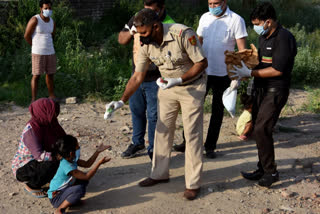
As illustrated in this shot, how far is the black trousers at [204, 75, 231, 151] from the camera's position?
476 cm

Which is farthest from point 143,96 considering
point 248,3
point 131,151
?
point 248,3

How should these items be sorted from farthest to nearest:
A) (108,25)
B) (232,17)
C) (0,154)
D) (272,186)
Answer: (108,25) < (0,154) < (232,17) < (272,186)

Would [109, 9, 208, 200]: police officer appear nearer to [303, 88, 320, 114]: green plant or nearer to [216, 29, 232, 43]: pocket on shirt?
[216, 29, 232, 43]: pocket on shirt

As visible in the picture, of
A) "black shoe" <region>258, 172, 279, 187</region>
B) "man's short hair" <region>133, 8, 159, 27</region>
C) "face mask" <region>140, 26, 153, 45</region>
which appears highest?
"man's short hair" <region>133, 8, 159, 27</region>

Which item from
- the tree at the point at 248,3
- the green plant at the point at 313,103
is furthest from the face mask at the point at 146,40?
the tree at the point at 248,3

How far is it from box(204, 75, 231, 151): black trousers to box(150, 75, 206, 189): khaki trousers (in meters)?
0.89

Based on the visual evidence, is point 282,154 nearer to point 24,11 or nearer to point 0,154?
point 0,154

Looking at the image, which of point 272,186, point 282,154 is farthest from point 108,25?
point 272,186

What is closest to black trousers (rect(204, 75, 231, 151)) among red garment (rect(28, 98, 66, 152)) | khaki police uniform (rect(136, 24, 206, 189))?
khaki police uniform (rect(136, 24, 206, 189))

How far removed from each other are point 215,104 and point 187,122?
1071mm

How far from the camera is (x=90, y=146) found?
5.28m

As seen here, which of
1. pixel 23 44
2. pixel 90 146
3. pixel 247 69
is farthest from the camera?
pixel 23 44

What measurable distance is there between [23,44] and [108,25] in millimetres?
2718

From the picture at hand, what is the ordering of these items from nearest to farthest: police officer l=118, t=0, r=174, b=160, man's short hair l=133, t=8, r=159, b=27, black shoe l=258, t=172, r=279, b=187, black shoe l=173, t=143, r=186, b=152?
man's short hair l=133, t=8, r=159, b=27, black shoe l=258, t=172, r=279, b=187, police officer l=118, t=0, r=174, b=160, black shoe l=173, t=143, r=186, b=152
